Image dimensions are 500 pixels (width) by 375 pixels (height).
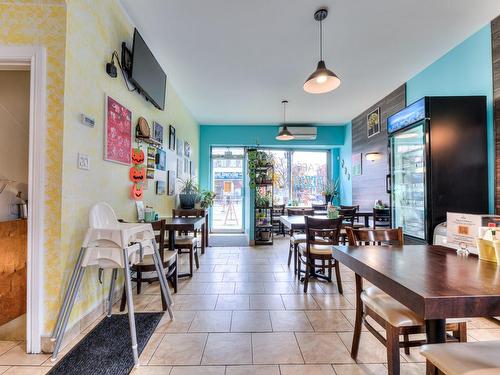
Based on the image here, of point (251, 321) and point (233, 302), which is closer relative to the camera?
point (251, 321)

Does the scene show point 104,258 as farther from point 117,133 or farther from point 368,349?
point 368,349

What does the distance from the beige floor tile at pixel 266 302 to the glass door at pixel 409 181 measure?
194 centimetres

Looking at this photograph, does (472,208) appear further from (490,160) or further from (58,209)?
(58,209)

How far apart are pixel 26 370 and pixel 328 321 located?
7.48ft

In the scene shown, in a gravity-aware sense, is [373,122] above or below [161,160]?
above

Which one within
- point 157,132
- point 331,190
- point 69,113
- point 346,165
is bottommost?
point 331,190

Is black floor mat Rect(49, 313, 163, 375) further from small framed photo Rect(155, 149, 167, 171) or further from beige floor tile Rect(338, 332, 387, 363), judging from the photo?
small framed photo Rect(155, 149, 167, 171)

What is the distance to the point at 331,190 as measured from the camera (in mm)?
7531

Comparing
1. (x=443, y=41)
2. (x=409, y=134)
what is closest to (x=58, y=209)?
(x=409, y=134)

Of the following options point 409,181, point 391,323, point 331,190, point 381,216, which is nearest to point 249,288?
point 391,323

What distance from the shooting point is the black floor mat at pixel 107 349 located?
65.9 inches

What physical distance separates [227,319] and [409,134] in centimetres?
335

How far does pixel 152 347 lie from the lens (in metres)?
1.93

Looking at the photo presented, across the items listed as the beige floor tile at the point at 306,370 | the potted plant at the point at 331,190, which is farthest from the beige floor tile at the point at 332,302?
the potted plant at the point at 331,190
